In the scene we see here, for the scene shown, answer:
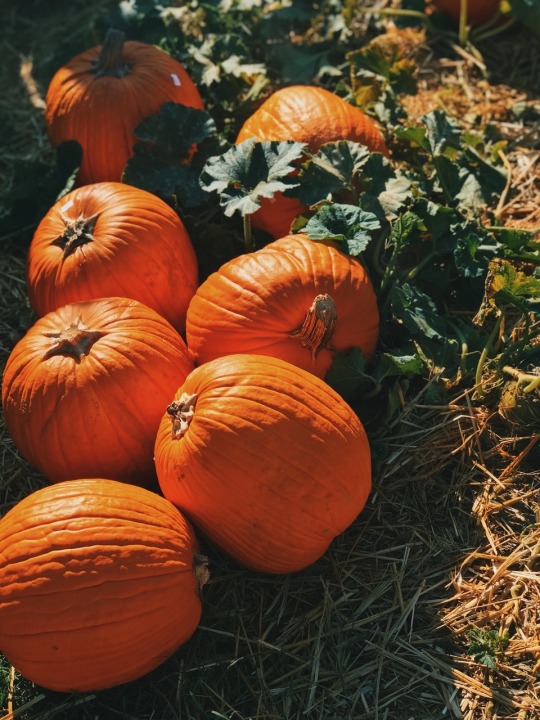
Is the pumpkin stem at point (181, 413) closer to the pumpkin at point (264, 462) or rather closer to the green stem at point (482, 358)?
the pumpkin at point (264, 462)

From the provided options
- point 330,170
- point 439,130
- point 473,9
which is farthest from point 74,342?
point 473,9

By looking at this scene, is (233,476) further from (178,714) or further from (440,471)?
(440,471)

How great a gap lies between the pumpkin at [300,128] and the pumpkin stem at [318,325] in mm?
902

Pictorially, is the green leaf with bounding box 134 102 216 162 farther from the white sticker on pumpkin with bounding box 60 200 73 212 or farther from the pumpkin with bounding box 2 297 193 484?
the pumpkin with bounding box 2 297 193 484

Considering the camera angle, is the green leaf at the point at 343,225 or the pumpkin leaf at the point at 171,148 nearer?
the green leaf at the point at 343,225

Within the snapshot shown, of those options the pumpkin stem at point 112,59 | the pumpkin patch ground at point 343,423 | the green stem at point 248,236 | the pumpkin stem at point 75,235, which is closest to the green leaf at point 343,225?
the pumpkin patch ground at point 343,423

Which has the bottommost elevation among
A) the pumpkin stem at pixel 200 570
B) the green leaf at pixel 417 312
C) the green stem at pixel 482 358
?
the pumpkin stem at pixel 200 570

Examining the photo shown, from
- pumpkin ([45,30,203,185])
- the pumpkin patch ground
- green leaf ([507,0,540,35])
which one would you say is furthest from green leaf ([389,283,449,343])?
green leaf ([507,0,540,35])

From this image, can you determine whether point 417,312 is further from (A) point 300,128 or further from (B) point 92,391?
(B) point 92,391

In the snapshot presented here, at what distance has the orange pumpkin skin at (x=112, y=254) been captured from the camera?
340 centimetres

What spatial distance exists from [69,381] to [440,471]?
4.87 feet

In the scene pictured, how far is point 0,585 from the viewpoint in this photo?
2553 millimetres

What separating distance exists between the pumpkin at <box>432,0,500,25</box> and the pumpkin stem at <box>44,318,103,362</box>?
3648 millimetres

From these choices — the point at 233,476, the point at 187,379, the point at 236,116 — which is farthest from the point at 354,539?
the point at 236,116
